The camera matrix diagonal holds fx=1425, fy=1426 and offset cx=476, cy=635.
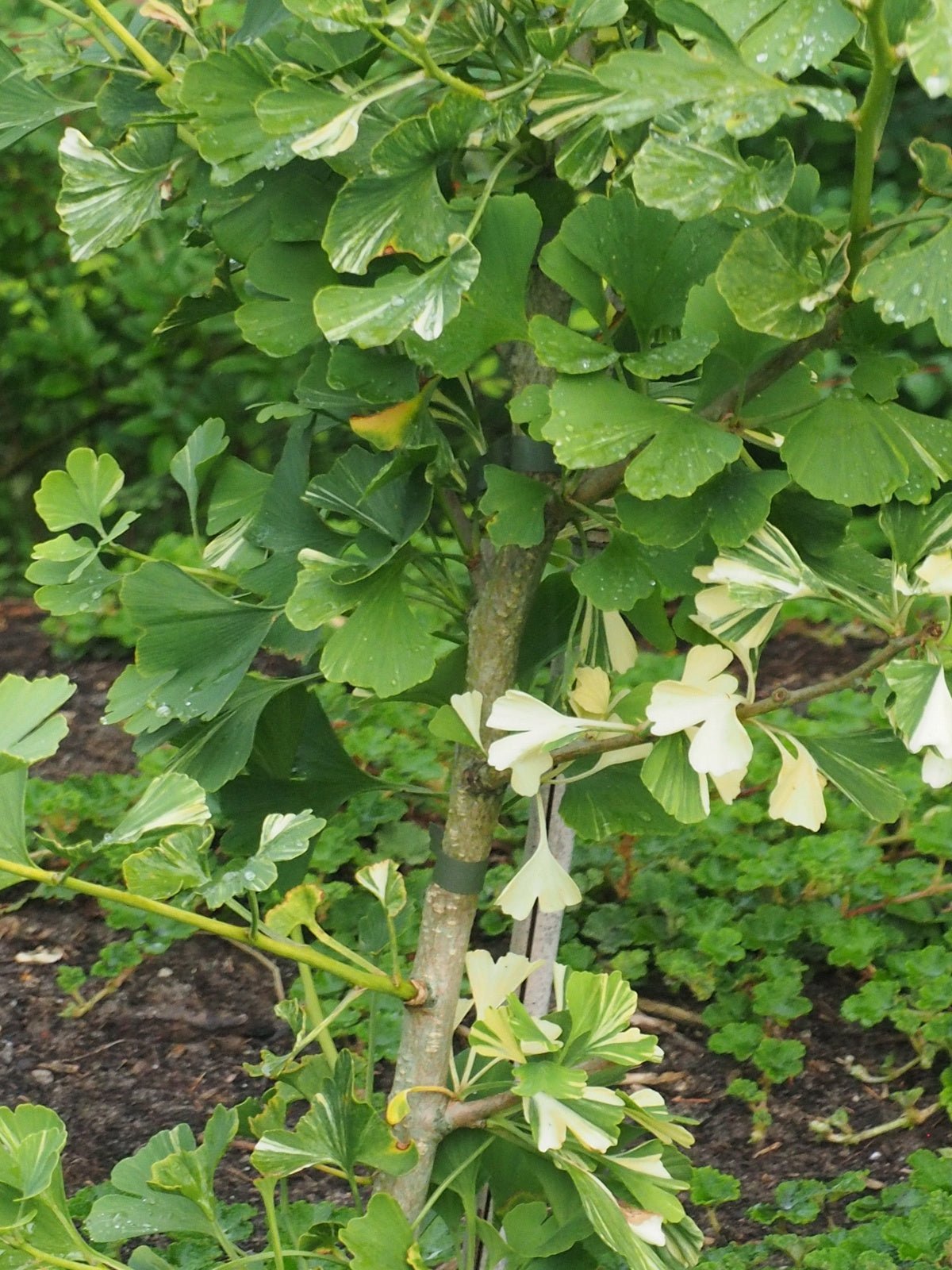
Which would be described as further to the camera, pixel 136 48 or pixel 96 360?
pixel 96 360

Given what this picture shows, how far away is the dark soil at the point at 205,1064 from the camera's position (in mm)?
1657

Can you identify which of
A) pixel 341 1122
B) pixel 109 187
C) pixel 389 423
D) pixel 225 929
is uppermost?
pixel 109 187

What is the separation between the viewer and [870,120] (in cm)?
73

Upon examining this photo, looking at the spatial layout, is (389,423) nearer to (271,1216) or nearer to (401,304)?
(401,304)

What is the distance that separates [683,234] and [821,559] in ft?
0.82

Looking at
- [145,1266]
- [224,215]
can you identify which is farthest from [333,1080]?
[224,215]

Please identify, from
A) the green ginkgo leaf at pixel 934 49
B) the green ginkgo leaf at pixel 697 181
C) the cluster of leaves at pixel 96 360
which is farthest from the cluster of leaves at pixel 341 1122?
the cluster of leaves at pixel 96 360

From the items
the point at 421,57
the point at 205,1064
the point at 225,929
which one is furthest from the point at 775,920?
the point at 421,57

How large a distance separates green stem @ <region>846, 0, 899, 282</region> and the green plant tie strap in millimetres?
554

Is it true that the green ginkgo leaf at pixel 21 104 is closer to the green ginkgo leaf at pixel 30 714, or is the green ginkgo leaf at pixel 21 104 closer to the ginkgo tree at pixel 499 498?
the ginkgo tree at pixel 499 498

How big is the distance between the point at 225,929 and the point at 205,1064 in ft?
3.27

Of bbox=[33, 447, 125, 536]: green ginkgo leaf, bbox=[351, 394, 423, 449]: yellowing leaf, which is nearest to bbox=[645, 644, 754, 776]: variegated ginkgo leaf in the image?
bbox=[351, 394, 423, 449]: yellowing leaf

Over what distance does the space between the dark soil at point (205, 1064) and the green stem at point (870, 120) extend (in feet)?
3.74

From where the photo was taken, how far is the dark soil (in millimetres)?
1657
